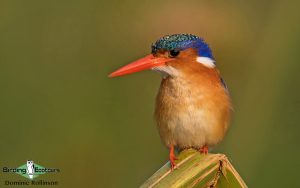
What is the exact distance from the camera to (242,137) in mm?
3295

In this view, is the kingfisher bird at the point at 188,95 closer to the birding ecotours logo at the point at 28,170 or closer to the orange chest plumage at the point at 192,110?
the orange chest plumage at the point at 192,110

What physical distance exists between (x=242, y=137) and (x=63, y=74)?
1.31 metres

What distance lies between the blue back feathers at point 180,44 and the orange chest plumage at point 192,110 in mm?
121

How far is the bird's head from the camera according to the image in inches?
127

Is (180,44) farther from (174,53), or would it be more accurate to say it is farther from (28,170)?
(28,170)

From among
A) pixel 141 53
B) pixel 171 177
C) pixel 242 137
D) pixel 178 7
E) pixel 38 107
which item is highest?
pixel 178 7

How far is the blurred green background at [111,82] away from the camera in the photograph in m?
3.60

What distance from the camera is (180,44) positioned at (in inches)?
130

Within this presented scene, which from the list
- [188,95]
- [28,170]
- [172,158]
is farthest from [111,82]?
[172,158]

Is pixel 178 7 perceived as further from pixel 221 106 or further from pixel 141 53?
pixel 221 106

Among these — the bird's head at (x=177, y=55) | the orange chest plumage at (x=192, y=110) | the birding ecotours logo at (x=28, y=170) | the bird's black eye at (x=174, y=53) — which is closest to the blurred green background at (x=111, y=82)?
the birding ecotours logo at (x=28, y=170)

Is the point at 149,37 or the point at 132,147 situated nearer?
the point at 132,147

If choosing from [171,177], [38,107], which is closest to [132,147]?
[38,107]

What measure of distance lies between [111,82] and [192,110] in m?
0.99
